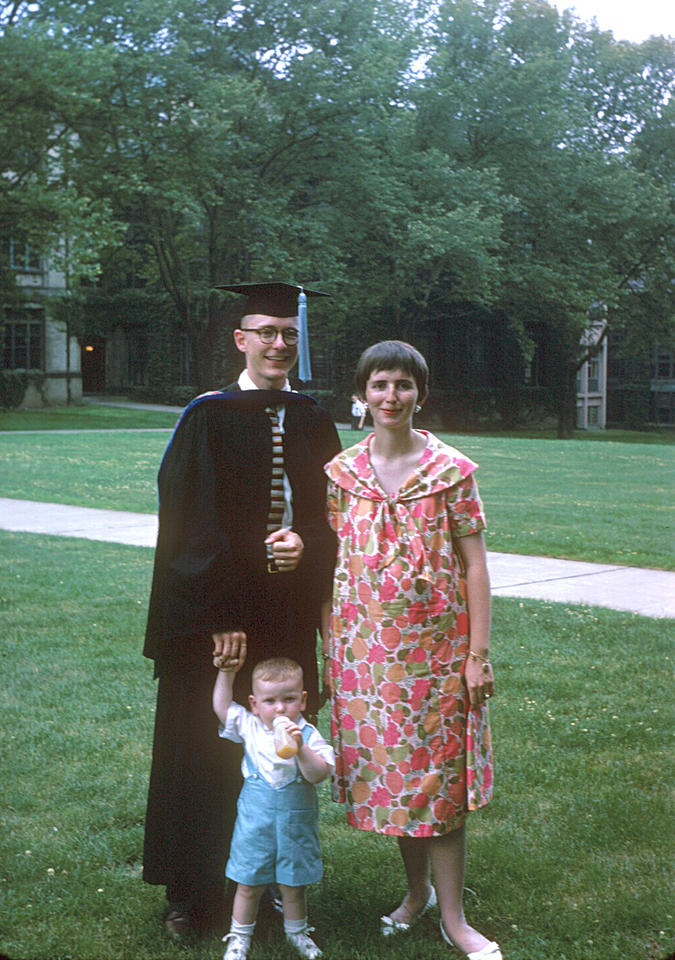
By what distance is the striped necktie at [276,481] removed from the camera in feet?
11.6

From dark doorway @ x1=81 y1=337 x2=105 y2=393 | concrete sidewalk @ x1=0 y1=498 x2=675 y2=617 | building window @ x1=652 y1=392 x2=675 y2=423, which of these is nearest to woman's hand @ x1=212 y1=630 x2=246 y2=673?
concrete sidewalk @ x1=0 y1=498 x2=675 y2=617

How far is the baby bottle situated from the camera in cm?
314

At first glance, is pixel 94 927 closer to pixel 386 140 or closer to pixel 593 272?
pixel 386 140

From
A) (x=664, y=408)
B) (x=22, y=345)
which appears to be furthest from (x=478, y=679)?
(x=664, y=408)

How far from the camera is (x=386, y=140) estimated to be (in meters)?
34.2

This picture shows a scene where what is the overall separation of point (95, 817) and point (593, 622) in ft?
13.9

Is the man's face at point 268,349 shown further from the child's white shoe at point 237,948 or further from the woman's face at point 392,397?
the child's white shoe at point 237,948

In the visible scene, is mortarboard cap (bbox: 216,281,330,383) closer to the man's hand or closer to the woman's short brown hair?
the woman's short brown hair

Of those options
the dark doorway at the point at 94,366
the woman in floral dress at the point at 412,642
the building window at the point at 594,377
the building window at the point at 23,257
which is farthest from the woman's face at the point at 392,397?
the building window at the point at 594,377

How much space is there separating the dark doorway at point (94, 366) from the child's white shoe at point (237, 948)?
154 feet

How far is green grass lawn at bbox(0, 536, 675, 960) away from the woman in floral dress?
0.48 metres

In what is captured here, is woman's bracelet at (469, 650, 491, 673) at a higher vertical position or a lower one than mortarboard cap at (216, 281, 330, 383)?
lower

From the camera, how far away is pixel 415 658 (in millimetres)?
3303

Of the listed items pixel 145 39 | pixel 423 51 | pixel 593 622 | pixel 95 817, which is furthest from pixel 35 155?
pixel 95 817
